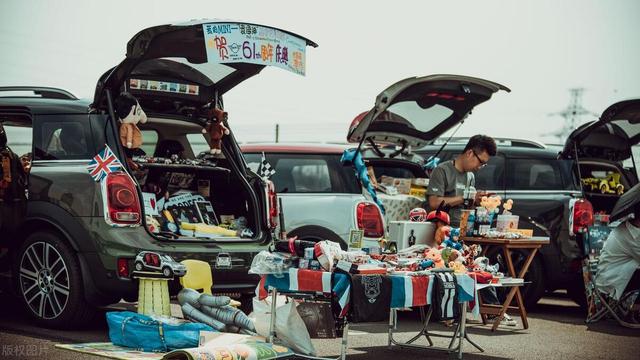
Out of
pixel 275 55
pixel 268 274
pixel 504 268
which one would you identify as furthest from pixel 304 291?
pixel 504 268

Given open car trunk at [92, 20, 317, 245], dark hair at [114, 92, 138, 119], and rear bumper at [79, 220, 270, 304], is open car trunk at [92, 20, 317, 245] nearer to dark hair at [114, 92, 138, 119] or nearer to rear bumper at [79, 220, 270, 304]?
dark hair at [114, 92, 138, 119]

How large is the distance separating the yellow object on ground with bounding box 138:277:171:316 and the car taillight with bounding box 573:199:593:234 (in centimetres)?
544

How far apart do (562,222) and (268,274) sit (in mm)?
5235

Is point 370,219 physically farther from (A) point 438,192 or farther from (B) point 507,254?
(B) point 507,254

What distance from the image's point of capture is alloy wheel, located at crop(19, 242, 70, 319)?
7875 millimetres

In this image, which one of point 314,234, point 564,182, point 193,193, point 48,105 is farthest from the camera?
point 564,182

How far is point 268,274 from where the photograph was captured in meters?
6.93

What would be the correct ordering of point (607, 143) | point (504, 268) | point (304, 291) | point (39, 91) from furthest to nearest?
1. point (607, 143)
2. point (504, 268)
3. point (39, 91)
4. point (304, 291)

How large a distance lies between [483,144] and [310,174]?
1.88 m

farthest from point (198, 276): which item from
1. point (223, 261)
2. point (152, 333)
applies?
point (152, 333)

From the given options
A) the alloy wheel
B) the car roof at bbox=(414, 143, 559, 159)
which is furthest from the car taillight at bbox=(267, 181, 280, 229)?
the car roof at bbox=(414, 143, 559, 159)

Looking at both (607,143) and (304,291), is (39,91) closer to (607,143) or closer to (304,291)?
(304,291)

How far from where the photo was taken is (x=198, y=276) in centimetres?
783

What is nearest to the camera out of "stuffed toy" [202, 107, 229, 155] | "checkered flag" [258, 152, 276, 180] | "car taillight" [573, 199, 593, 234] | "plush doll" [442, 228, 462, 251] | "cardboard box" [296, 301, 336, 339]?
"cardboard box" [296, 301, 336, 339]
